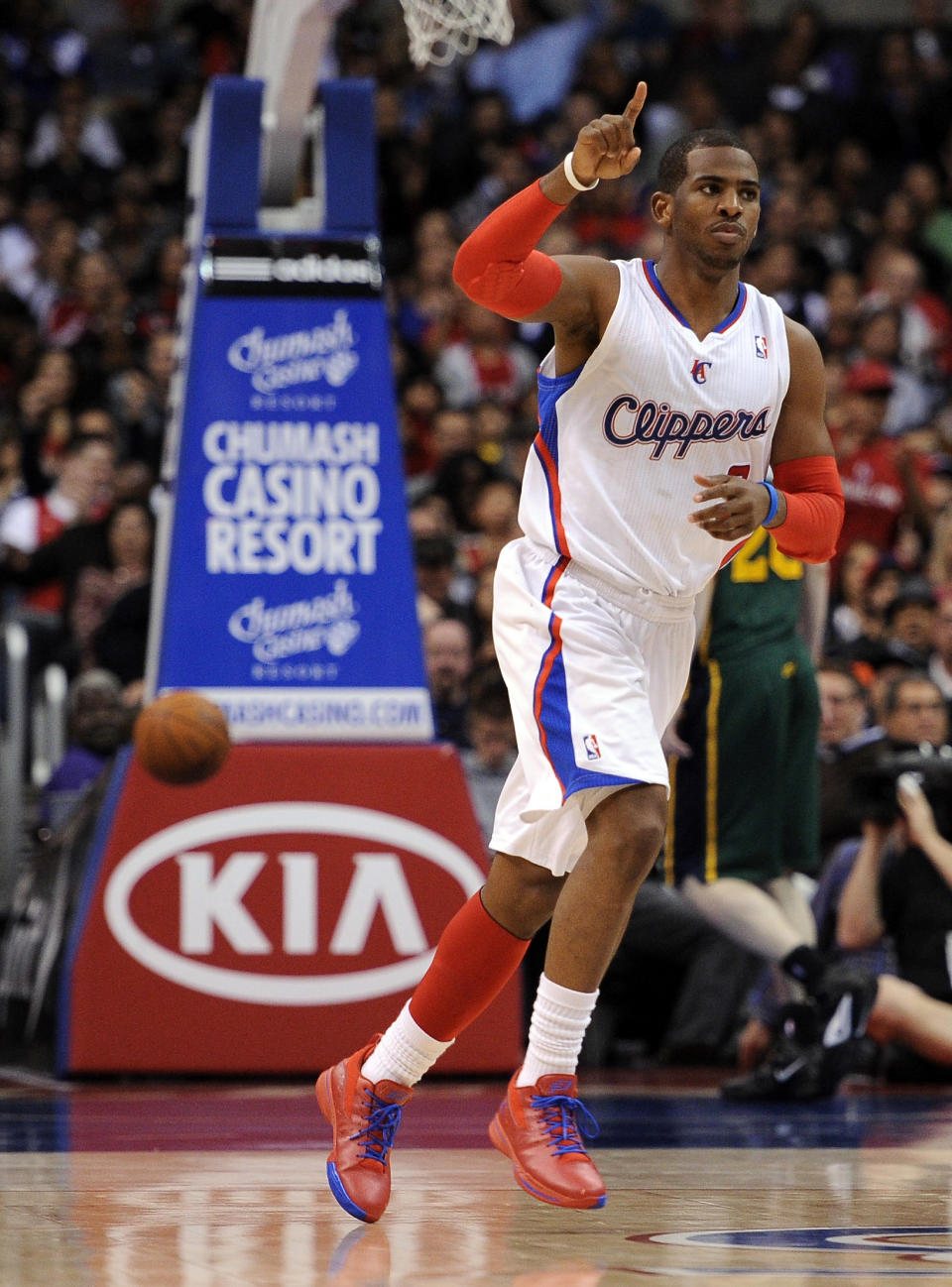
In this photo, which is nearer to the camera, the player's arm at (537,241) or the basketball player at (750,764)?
the player's arm at (537,241)

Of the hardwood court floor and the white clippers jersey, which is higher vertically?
the white clippers jersey

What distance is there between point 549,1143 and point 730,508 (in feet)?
3.80

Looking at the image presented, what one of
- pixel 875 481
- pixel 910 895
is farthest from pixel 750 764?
pixel 875 481

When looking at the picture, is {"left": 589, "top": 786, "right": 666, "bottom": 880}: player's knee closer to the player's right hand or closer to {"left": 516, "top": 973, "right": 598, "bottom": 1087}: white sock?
{"left": 516, "top": 973, "right": 598, "bottom": 1087}: white sock

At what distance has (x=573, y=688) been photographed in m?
3.84

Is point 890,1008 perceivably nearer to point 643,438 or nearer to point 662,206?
point 643,438

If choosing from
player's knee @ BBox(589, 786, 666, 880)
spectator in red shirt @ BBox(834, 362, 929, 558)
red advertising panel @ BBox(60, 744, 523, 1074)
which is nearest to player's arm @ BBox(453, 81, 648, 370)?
player's knee @ BBox(589, 786, 666, 880)

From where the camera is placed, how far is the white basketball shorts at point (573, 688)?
379 cm

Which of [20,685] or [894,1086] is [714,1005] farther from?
[20,685]

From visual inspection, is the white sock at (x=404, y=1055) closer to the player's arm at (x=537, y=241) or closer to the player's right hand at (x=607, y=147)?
the player's arm at (x=537, y=241)

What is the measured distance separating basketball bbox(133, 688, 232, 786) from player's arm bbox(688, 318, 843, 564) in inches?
99.3

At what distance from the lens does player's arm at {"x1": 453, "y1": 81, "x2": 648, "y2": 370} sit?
147 inches

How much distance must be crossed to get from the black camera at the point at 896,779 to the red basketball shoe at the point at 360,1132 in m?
3.42

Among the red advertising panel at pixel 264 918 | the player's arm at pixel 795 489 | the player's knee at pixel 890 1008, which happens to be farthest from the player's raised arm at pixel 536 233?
the player's knee at pixel 890 1008
